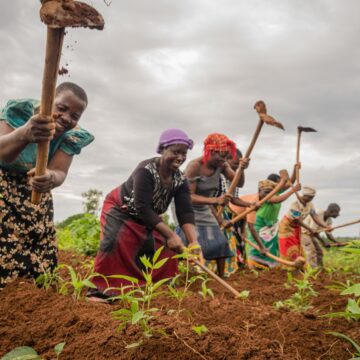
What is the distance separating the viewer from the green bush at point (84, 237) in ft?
19.4

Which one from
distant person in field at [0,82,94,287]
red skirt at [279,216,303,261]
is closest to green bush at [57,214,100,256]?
red skirt at [279,216,303,261]

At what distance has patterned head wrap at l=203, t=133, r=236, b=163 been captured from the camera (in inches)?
189

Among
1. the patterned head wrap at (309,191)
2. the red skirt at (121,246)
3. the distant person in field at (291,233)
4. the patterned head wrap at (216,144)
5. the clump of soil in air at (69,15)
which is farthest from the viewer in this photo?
the patterned head wrap at (309,191)

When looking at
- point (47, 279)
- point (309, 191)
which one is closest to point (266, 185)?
point (309, 191)

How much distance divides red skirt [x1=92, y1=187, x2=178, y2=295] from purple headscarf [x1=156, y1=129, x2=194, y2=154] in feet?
1.64

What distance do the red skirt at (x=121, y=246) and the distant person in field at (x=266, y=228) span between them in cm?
302

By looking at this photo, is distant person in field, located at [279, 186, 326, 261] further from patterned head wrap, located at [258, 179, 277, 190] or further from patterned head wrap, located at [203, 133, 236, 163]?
patterned head wrap, located at [203, 133, 236, 163]

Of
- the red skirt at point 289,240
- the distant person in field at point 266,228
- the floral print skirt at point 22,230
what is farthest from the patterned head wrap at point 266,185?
the floral print skirt at point 22,230

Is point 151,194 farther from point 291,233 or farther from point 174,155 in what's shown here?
point 291,233

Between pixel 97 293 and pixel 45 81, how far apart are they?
1.83 m

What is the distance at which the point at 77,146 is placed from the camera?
2.82m

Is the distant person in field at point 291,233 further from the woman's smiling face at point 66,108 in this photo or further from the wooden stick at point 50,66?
the wooden stick at point 50,66

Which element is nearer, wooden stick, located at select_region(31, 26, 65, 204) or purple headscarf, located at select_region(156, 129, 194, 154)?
wooden stick, located at select_region(31, 26, 65, 204)

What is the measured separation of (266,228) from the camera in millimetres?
6723
